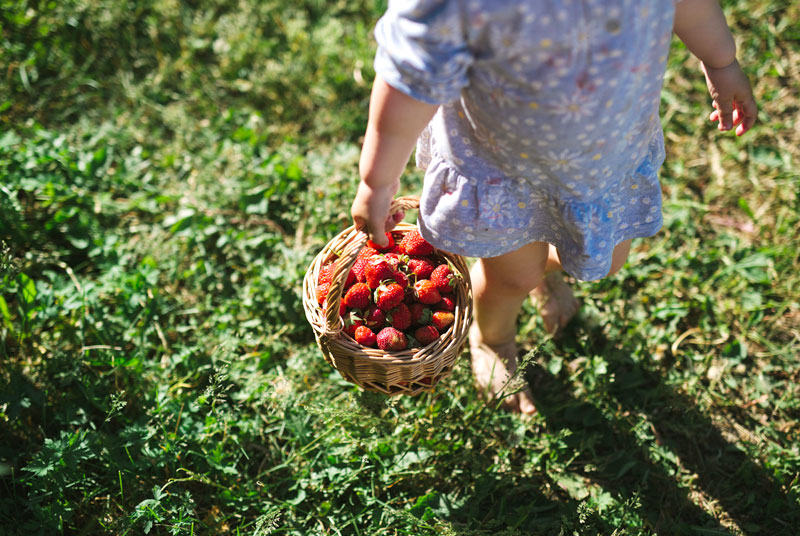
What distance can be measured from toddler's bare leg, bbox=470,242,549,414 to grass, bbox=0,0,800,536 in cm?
13

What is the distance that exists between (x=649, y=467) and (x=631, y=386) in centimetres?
30

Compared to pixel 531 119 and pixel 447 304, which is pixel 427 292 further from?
pixel 531 119

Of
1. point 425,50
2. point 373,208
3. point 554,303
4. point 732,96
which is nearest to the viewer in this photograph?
point 425,50

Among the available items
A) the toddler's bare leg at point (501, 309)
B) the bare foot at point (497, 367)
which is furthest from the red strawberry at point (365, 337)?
the bare foot at point (497, 367)

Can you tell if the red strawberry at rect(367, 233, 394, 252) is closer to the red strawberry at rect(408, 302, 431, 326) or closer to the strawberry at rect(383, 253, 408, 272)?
the strawberry at rect(383, 253, 408, 272)

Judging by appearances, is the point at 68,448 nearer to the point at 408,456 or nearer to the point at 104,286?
the point at 104,286

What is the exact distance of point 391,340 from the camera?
5.87ft

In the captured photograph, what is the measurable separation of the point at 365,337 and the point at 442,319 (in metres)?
0.26

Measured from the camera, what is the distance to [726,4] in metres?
3.33

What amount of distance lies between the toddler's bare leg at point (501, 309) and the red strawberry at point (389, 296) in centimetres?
31

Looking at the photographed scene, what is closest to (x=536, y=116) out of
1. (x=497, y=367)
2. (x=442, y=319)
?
(x=442, y=319)

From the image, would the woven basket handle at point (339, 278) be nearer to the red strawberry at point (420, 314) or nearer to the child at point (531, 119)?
the child at point (531, 119)

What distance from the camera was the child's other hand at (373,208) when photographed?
149 centimetres

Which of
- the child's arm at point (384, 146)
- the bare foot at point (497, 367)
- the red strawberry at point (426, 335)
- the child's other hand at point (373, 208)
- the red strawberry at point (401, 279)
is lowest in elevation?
the bare foot at point (497, 367)
